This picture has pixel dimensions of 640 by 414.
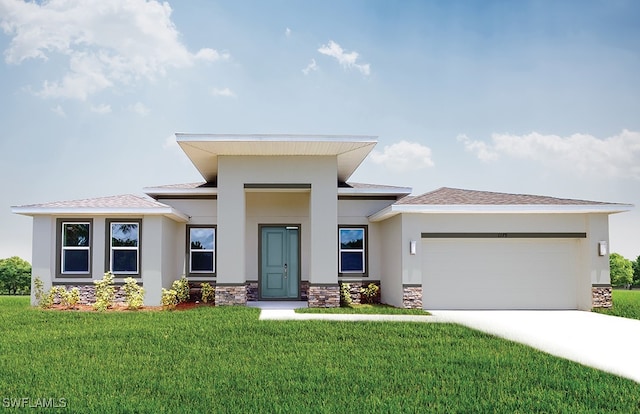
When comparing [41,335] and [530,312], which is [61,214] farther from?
[530,312]

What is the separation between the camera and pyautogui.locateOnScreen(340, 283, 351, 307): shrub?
17.4 meters

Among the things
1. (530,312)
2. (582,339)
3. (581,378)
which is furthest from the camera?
(530,312)

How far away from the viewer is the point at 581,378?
25.1ft

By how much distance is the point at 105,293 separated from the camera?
15906 millimetres

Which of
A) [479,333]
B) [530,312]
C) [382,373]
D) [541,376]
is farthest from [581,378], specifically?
[530,312]

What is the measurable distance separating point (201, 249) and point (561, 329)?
11.2 meters

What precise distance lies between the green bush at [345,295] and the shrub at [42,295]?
8.46 metres

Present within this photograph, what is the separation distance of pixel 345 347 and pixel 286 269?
907 centimetres

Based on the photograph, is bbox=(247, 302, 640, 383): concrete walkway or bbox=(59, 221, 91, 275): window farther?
bbox=(59, 221, 91, 275): window

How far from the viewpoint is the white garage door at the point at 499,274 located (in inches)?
625

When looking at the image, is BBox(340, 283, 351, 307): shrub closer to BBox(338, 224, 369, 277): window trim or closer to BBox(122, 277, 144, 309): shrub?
BBox(338, 224, 369, 277): window trim

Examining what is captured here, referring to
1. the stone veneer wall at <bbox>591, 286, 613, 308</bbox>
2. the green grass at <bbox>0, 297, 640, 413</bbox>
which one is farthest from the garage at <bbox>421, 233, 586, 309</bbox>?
the green grass at <bbox>0, 297, 640, 413</bbox>

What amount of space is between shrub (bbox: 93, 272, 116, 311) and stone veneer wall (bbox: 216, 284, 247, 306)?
10.0 feet

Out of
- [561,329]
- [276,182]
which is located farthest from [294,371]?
[276,182]
